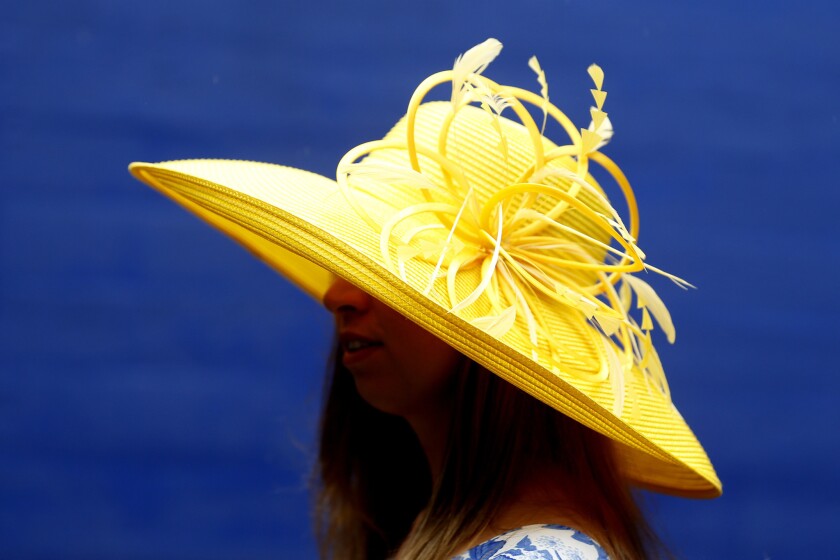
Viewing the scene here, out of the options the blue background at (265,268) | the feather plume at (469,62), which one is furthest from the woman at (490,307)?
the blue background at (265,268)

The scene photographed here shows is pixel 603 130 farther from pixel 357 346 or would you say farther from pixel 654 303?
pixel 357 346

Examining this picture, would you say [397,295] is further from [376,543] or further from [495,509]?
[376,543]

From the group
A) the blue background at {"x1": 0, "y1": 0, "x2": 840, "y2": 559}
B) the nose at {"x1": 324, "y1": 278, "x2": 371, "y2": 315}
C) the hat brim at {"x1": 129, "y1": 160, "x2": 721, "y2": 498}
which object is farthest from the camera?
the blue background at {"x1": 0, "y1": 0, "x2": 840, "y2": 559}

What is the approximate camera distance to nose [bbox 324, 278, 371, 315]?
1.15 metres

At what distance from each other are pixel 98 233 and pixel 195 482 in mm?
419

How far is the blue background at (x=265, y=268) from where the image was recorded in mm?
1514

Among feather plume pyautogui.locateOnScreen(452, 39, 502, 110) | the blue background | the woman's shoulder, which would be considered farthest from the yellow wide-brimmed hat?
the blue background

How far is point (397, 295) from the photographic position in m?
0.89

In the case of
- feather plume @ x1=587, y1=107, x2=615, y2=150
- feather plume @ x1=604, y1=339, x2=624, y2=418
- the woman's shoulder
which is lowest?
the woman's shoulder

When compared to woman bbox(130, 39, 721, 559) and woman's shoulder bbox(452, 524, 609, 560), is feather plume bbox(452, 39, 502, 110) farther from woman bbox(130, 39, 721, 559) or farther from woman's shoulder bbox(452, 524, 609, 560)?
woman's shoulder bbox(452, 524, 609, 560)

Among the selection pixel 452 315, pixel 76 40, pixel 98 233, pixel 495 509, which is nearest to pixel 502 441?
pixel 495 509

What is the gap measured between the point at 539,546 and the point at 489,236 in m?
0.31

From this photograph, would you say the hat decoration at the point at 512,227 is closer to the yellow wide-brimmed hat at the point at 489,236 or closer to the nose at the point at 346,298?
the yellow wide-brimmed hat at the point at 489,236

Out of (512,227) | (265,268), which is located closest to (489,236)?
(512,227)
